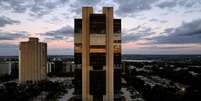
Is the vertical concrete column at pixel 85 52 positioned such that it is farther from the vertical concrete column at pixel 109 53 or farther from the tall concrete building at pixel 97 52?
the vertical concrete column at pixel 109 53

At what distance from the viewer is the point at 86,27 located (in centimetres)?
2819

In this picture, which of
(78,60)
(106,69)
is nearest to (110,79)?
(106,69)

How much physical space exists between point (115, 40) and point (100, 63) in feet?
8.25

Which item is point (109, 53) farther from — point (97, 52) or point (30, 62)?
point (30, 62)

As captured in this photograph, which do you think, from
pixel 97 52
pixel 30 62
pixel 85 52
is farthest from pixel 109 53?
pixel 30 62

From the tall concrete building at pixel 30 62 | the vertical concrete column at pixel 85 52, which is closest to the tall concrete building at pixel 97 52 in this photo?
the vertical concrete column at pixel 85 52

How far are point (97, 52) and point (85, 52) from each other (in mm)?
1071

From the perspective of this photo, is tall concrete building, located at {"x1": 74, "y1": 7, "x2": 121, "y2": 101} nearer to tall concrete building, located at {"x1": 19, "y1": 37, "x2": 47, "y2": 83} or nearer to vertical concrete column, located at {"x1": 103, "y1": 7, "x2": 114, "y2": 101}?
vertical concrete column, located at {"x1": 103, "y1": 7, "x2": 114, "y2": 101}

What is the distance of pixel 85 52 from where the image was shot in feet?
92.4

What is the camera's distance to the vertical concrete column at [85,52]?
→ 2814 cm

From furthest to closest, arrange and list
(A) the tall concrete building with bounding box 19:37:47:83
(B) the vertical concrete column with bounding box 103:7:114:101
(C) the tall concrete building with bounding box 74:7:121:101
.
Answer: (A) the tall concrete building with bounding box 19:37:47:83 → (B) the vertical concrete column with bounding box 103:7:114:101 → (C) the tall concrete building with bounding box 74:7:121:101

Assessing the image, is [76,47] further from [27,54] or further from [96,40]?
[27,54]

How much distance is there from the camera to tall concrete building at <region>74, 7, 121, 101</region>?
27.9m

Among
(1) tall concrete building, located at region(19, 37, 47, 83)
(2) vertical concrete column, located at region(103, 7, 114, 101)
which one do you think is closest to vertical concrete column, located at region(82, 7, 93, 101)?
(2) vertical concrete column, located at region(103, 7, 114, 101)
